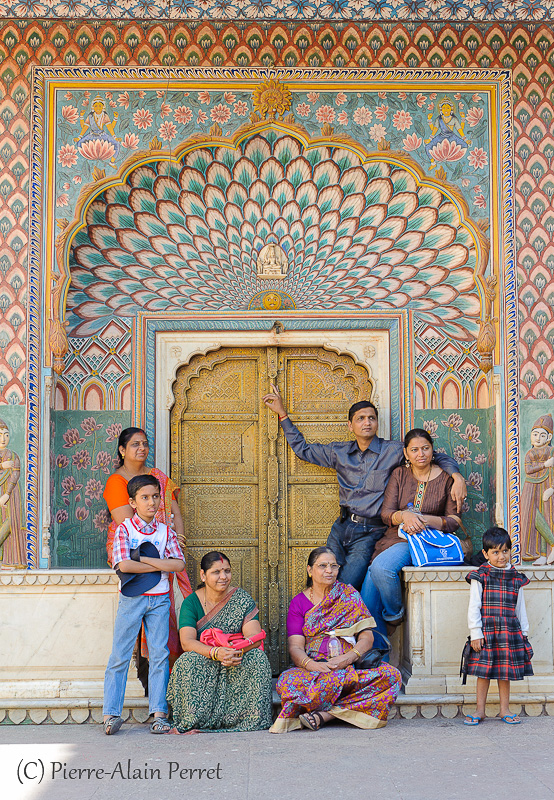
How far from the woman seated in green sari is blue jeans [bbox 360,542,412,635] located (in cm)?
78

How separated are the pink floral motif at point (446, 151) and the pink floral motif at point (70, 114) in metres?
2.28

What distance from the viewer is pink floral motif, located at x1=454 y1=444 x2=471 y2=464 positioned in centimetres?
532

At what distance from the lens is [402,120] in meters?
5.26

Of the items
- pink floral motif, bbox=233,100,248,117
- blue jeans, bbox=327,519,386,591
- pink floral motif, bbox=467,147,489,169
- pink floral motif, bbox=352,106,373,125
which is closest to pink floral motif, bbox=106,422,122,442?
blue jeans, bbox=327,519,386,591

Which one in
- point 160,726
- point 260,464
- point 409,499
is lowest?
point 160,726

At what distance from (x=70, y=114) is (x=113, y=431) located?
203 centimetres

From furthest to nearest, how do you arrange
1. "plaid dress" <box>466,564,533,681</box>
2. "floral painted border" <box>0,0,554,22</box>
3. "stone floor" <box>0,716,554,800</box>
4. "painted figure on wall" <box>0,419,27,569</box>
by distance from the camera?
"floral painted border" <box>0,0,554,22</box>, "painted figure on wall" <box>0,419,27,569</box>, "plaid dress" <box>466,564,533,681</box>, "stone floor" <box>0,716,554,800</box>

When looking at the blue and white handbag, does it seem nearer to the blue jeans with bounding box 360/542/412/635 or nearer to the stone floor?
the blue jeans with bounding box 360/542/412/635

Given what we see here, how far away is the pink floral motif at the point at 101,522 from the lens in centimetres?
518

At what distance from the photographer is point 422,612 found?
456 cm

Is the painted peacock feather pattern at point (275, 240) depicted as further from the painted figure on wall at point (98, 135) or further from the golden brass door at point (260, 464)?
the golden brass door at point (260, 464)

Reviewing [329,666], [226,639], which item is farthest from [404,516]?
[226,639]

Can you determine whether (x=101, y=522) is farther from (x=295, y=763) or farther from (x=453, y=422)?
(x=453, y=422)

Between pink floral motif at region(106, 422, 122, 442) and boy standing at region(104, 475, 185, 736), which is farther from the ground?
pink floral motif at region(106, 422, 122, 442)
